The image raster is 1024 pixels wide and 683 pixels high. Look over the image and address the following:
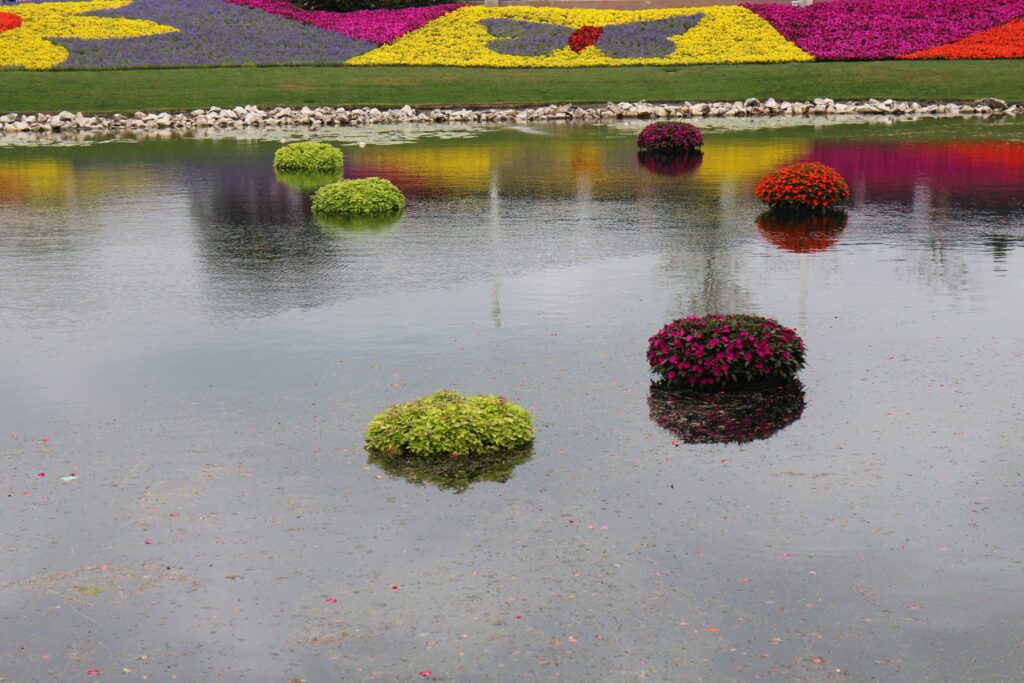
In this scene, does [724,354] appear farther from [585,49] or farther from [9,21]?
[9,21]

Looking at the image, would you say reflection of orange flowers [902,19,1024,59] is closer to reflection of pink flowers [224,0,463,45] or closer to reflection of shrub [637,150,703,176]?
reflection of pink flowers [224,0,463,45]

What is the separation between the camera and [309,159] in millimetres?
30047

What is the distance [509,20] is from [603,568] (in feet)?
179

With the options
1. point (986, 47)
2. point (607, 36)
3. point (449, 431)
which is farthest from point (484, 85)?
point (449, 431)

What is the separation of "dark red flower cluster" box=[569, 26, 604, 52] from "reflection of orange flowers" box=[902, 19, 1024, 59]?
13.7m

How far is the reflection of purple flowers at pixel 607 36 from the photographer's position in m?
56.3

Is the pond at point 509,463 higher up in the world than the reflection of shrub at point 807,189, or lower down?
lower down

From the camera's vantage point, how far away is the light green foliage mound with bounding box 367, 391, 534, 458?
35.3ft

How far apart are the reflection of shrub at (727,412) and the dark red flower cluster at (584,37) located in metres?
46.0

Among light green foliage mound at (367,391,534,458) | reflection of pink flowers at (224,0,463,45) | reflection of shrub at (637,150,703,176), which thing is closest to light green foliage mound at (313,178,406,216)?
reflection of shrub at (637,150,703,176)

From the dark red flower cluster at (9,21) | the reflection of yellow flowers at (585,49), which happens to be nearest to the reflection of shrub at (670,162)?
the reflection of yellow flowers at (585,49)

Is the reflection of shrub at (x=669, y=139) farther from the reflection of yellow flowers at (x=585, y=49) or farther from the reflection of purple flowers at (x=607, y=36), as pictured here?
the reflection of purple flowers at (x=607, y=36)

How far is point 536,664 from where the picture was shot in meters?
7.26

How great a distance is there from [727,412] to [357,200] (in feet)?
44.2
